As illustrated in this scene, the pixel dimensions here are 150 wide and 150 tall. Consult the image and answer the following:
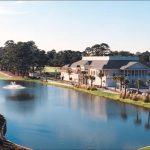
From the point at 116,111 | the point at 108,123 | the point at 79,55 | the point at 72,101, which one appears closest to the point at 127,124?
the point at 108,123

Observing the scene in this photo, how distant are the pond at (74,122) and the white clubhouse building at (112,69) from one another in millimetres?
22007

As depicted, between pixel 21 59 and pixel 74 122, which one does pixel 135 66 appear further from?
pixel 21 59

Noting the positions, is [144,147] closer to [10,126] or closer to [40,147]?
[40,147]

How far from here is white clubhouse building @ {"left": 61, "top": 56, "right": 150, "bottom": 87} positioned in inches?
4085

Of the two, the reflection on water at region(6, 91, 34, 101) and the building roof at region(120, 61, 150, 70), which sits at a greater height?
the building roof at region(120, 61, 150, 70)

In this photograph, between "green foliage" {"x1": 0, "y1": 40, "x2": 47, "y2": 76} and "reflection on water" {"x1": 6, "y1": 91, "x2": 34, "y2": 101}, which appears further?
"green foliage" {"x1": 0, "y1": 40, "x2": 47, "y2": 76}

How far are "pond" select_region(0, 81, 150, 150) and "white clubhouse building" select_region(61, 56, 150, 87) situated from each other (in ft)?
72.2

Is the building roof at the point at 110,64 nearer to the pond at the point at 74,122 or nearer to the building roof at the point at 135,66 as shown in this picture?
the building roof at the point at 135,66

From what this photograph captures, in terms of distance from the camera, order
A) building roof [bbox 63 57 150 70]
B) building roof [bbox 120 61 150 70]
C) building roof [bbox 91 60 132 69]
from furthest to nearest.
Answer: building roof [bbox 91 60 132 69]
building roof [bbox 63 57 150 70]
building roof [bbox 120 61 150 70]

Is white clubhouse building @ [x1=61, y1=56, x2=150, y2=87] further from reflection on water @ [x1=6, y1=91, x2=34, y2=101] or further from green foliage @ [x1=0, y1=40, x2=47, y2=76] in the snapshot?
green foliage @ [x1=0, y1=40, x2=47, y2=76]

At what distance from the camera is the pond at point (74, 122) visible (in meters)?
42.7

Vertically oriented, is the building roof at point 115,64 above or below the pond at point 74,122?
above

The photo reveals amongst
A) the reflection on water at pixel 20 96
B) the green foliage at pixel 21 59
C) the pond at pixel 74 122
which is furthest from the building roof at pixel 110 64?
the green foliage at pixel 21 59

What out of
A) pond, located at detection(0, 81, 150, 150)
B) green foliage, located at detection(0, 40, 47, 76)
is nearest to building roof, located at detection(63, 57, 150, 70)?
Result: pond, located at detection(0, 81, 150, 150)
